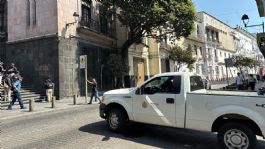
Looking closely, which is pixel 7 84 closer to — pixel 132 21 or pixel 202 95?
pixel 132 21

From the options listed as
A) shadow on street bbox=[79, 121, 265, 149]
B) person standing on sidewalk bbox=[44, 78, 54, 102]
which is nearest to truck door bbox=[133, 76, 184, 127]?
shadow on street bbox=[79, 121, 265, 149]

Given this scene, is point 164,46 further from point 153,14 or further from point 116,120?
point 116,120

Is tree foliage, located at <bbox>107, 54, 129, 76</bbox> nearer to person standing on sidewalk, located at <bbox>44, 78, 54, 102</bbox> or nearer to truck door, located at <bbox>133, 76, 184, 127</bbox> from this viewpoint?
person standing on sidewalk, located at <bbox>44, 78, 54, 102</bbox>

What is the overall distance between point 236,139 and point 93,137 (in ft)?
11.7

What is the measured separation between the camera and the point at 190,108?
22.8 ft

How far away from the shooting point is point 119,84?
90.3 ft

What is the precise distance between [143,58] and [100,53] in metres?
8.74

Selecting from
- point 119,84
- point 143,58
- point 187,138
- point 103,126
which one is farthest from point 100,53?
point 187,138

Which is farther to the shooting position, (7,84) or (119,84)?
(119,84)

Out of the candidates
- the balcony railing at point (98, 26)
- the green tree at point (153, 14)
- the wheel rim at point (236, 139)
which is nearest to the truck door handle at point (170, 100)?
the wheel rim at point (236, 139)

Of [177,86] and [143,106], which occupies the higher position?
[177,86]

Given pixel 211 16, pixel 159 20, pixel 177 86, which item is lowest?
pixel 177 86

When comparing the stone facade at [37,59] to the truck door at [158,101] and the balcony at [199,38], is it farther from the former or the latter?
the balcony at [199,38]

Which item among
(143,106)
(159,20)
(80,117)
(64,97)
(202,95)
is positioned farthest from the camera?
(159,20)
